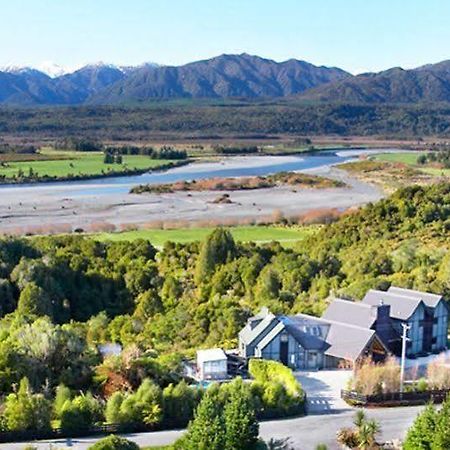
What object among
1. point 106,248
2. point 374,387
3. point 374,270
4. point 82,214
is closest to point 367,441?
point 374,387

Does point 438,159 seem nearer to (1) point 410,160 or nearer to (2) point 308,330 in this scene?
→ (1) point 410,160

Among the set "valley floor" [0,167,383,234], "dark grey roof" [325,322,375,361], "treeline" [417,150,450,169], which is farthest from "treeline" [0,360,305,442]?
"treeline" [417,150,450,169]

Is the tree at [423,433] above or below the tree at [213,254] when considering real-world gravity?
below

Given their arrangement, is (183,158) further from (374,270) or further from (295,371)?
(295,371)

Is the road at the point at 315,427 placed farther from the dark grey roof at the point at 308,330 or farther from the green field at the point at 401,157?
the green field at the point at 401,157

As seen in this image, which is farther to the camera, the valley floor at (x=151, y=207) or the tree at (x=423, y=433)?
the valley floor at (x=151, y=207)

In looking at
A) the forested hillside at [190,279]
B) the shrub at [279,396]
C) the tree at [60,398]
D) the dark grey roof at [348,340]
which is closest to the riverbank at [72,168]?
the forested hillside at [190,279]
